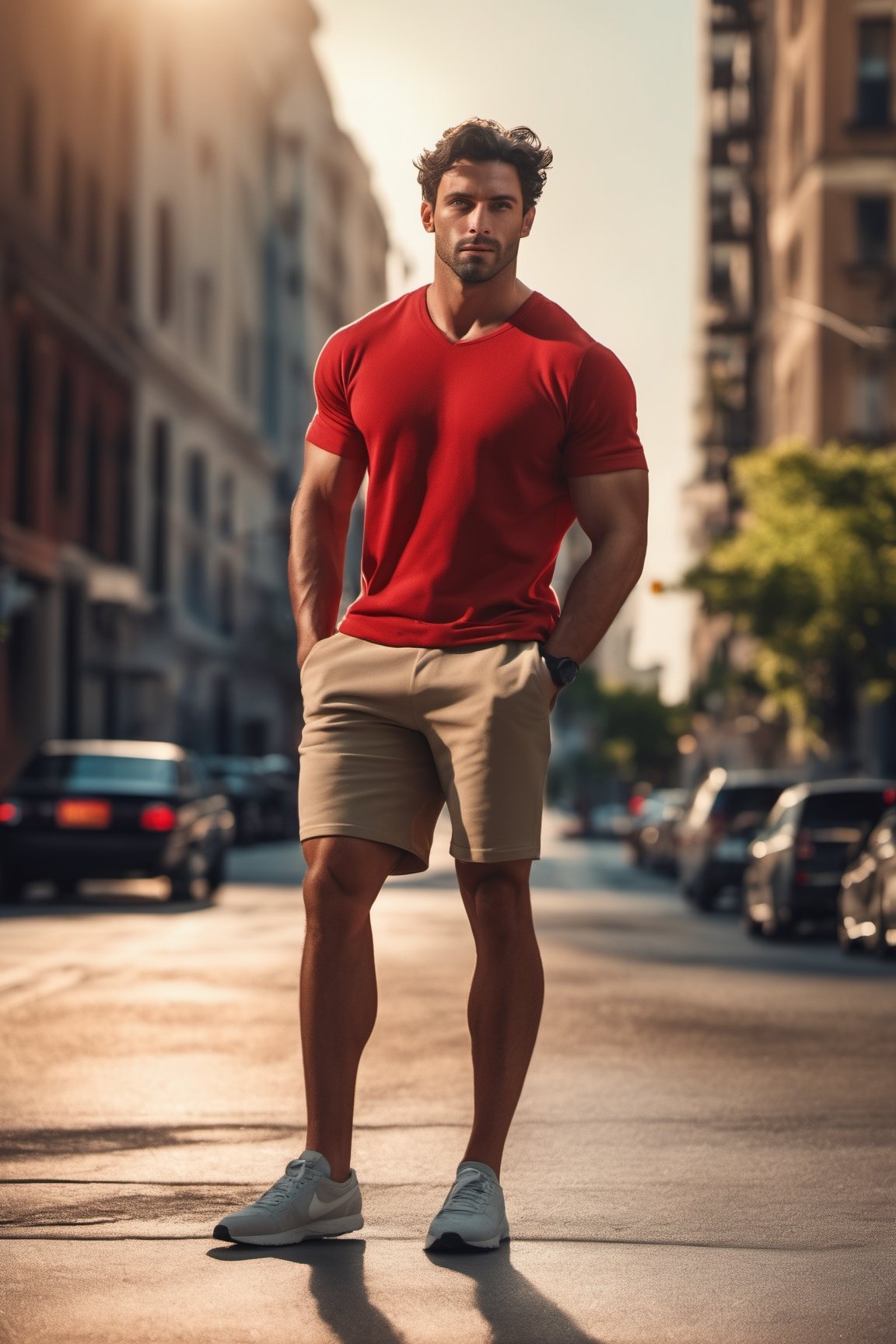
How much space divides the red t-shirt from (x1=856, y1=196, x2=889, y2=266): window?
53.6 meters

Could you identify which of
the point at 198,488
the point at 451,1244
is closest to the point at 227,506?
the point at 198,488

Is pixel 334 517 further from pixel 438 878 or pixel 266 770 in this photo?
pixel 266 770

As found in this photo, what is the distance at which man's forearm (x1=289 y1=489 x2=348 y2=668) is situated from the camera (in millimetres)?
5195

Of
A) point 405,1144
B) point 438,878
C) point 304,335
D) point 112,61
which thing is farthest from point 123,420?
point 405,1144

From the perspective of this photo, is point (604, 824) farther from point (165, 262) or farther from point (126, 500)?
point (126, 500)

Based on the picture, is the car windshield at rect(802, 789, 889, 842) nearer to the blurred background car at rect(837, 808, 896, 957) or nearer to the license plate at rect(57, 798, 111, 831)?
the blurred background car at rect(837, 808, 896, 957)

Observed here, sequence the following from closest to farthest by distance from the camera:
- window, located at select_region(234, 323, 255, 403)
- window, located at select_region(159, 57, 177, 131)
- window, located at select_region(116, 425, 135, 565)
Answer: window, located at select_region(116, 425, 135, 565), window, located at select_region(159, 57, 177, 131), window, located at select_region(234, 323, 255, 403)

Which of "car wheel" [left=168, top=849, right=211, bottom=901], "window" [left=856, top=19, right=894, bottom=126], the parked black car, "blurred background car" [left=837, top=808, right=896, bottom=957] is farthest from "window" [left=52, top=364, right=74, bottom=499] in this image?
"blurred background car" [left=837, top=808, right=896, bottom=957]

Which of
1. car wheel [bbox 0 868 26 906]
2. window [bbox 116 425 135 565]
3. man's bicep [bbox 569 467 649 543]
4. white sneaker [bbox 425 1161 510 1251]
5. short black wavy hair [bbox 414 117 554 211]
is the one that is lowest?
car wheel [bbox 0 868 26 906]

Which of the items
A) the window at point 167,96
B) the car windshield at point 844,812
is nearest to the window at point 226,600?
the window at point 167,96

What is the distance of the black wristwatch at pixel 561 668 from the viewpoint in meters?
5.01

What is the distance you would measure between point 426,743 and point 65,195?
39.8 metres

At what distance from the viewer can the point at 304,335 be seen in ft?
263

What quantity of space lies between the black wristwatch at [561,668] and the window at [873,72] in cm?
5453
